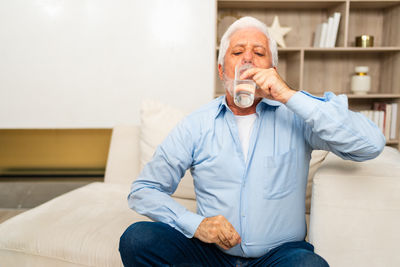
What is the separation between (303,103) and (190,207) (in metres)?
0.79

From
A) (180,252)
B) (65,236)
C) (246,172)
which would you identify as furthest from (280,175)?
(65,236)

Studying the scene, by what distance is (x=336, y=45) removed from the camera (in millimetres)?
2902

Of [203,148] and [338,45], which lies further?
[338,45]

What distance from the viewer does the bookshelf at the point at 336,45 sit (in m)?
2.85

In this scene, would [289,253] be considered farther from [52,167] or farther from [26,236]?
[52,167]

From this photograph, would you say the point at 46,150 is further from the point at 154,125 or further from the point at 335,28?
the point at 335,28

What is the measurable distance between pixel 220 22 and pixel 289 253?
2.30 metres

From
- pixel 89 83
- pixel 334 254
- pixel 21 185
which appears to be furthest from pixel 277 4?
pixel 21 185

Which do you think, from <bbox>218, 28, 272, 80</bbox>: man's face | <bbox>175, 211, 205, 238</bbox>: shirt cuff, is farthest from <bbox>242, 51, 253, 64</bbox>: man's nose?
<bbox>175, 211, 205, 238</bbox>: shirt cuff

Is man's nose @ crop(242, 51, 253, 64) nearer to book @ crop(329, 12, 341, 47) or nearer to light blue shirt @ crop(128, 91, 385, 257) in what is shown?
light blue shirt @ crop(128, 91, 385, 257)

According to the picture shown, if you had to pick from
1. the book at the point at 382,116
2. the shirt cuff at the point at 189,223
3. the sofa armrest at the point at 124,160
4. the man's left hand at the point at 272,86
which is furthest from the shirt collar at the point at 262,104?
the book at the point at 382,116

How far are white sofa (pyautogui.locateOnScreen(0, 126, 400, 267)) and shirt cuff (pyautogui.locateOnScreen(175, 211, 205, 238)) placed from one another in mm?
329

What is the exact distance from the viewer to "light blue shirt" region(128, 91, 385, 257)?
112cm

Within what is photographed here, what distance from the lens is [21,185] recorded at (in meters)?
2.96
